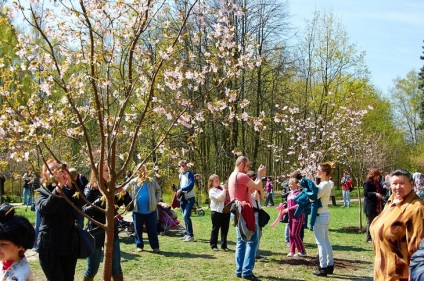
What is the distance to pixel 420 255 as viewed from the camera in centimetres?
271

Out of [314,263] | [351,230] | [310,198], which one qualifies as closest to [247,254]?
[310,198]

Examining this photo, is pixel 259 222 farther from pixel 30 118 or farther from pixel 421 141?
pixel 421 141

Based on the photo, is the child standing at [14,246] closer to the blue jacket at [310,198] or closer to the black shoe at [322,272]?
the blue jacket at [310,198]

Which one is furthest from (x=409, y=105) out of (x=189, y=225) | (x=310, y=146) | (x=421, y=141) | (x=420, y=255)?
(x=420, y=255)

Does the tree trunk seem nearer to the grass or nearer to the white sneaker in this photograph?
the grass

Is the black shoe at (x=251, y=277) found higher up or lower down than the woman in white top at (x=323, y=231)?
lower down

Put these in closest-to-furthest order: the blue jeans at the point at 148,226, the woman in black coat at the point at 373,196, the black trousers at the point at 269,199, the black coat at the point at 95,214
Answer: the black coat at the point at 95,214
the blue jeans at the point at 148,226
the woman in black coat at the point at 373,196
the black trousers at the point at 269,199

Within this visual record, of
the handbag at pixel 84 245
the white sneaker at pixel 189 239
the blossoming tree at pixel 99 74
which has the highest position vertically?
the blossoming tree at pixel 99 74

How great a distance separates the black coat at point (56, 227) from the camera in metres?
5.37

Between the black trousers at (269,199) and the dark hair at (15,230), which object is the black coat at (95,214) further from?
the black trousers at (269,199)

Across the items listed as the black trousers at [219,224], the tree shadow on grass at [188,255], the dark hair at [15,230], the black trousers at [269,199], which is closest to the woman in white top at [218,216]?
the black trousers at [219,224]

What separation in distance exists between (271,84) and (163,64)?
26448 mm

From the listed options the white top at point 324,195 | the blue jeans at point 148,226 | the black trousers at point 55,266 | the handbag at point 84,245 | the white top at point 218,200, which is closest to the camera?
the black trousers at point 55,266

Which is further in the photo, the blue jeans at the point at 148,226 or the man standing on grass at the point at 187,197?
the man standing on grass at the point at 187,197
